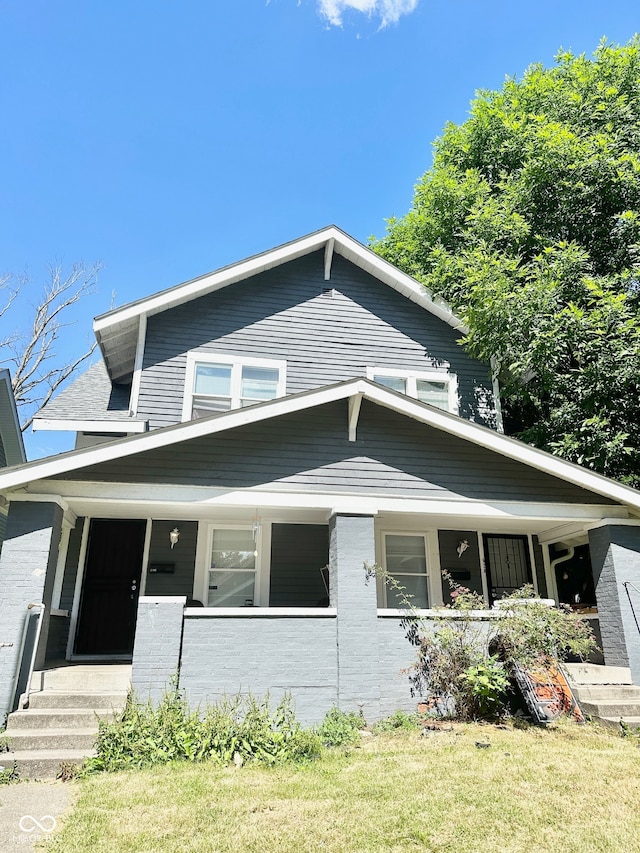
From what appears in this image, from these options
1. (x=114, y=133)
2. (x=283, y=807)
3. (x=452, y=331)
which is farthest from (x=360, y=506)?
(x=114, y=133)

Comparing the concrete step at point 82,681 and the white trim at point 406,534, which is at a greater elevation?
the white trim at point 406,534

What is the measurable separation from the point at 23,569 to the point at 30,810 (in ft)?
10.2

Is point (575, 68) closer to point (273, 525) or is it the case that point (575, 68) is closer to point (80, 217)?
point (273, 525)

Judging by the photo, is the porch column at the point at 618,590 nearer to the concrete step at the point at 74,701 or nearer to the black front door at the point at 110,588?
the concrete step at the point at 74,701

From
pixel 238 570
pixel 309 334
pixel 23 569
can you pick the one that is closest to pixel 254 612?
pixel 238 570

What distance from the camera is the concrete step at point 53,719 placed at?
21.5ft

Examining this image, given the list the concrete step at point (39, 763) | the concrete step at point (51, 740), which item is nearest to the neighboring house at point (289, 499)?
the concrete step at point (51, 740)

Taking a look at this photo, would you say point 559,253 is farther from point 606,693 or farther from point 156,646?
point 156,646

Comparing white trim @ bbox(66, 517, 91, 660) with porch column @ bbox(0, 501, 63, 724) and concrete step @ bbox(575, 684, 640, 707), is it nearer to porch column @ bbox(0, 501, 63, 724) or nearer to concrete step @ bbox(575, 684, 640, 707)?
porch column @ bbox(0, 501, 63, 724)

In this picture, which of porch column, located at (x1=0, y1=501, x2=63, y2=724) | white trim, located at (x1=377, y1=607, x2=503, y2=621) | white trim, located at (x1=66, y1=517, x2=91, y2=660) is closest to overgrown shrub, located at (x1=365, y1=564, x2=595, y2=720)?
white trim, located at (x1=377, y1=607, x2=503, y2=621)

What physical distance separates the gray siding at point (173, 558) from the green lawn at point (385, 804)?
14.0ft

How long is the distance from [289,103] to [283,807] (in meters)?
17.3

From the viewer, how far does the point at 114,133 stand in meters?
19.2

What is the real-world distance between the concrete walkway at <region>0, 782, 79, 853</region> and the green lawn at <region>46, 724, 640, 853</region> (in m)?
0.16
